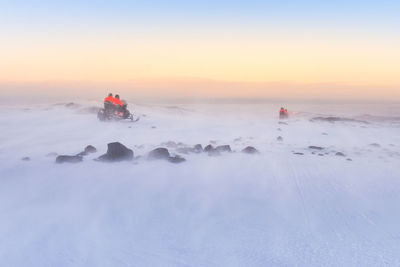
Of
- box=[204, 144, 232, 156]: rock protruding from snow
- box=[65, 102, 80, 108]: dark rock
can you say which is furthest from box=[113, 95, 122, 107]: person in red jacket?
box=[204, 144, 232, 156]: rock protruding from snow

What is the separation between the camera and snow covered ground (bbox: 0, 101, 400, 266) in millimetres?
3695

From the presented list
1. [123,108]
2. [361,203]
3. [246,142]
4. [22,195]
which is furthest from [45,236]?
[123,108]

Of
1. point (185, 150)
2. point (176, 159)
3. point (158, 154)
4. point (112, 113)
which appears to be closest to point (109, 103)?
point (112, 113)

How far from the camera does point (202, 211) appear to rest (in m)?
5.01

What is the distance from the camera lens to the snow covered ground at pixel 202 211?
3.70 meters

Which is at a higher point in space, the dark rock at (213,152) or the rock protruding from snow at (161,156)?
the rock protruding from snow at (161,156)


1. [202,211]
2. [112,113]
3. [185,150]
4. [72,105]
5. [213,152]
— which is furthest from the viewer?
[72,105]

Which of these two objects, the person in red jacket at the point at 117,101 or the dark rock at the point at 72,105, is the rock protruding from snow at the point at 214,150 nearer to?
the person in red jacket at the point at 117,101

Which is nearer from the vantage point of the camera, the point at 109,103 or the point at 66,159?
the point at 66,159

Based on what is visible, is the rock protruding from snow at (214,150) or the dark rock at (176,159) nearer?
the dark rock at (176,159)

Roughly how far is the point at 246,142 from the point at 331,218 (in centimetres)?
726

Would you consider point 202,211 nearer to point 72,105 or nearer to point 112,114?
point 112,114

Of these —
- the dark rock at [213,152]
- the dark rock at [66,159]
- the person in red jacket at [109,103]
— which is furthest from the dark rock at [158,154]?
the person in red jacket at [109,103]

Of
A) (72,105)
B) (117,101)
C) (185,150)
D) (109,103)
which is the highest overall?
(117,101)
